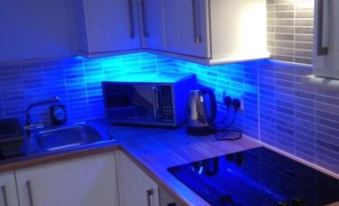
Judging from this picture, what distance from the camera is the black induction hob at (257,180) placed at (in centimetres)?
162

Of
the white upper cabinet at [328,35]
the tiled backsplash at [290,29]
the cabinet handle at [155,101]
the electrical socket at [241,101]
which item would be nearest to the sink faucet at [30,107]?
the cabinet handle at [155,101]

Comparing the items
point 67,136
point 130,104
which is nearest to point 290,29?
point 130,104

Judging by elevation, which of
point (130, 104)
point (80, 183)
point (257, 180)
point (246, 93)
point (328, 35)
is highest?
point (328, 35)

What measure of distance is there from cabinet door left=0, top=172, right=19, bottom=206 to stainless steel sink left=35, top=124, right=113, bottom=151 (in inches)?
18.9

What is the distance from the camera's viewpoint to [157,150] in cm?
223

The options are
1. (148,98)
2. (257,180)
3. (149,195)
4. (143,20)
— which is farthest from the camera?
(148,98)

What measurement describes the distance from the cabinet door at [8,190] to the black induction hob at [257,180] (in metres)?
0.87

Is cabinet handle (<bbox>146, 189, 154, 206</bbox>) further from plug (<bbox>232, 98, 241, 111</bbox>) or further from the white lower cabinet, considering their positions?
plug (<bbox>232, 98, 241, 111</bbox>)

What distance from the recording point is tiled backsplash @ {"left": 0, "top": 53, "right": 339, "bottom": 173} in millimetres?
1821

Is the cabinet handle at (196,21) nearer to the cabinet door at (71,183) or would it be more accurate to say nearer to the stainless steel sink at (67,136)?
the cabinet door at (71,183)

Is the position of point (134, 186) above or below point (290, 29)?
below

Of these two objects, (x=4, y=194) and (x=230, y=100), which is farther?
(x=230, y=100)

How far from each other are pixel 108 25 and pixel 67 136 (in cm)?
79

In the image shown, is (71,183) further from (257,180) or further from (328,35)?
(328,35)
